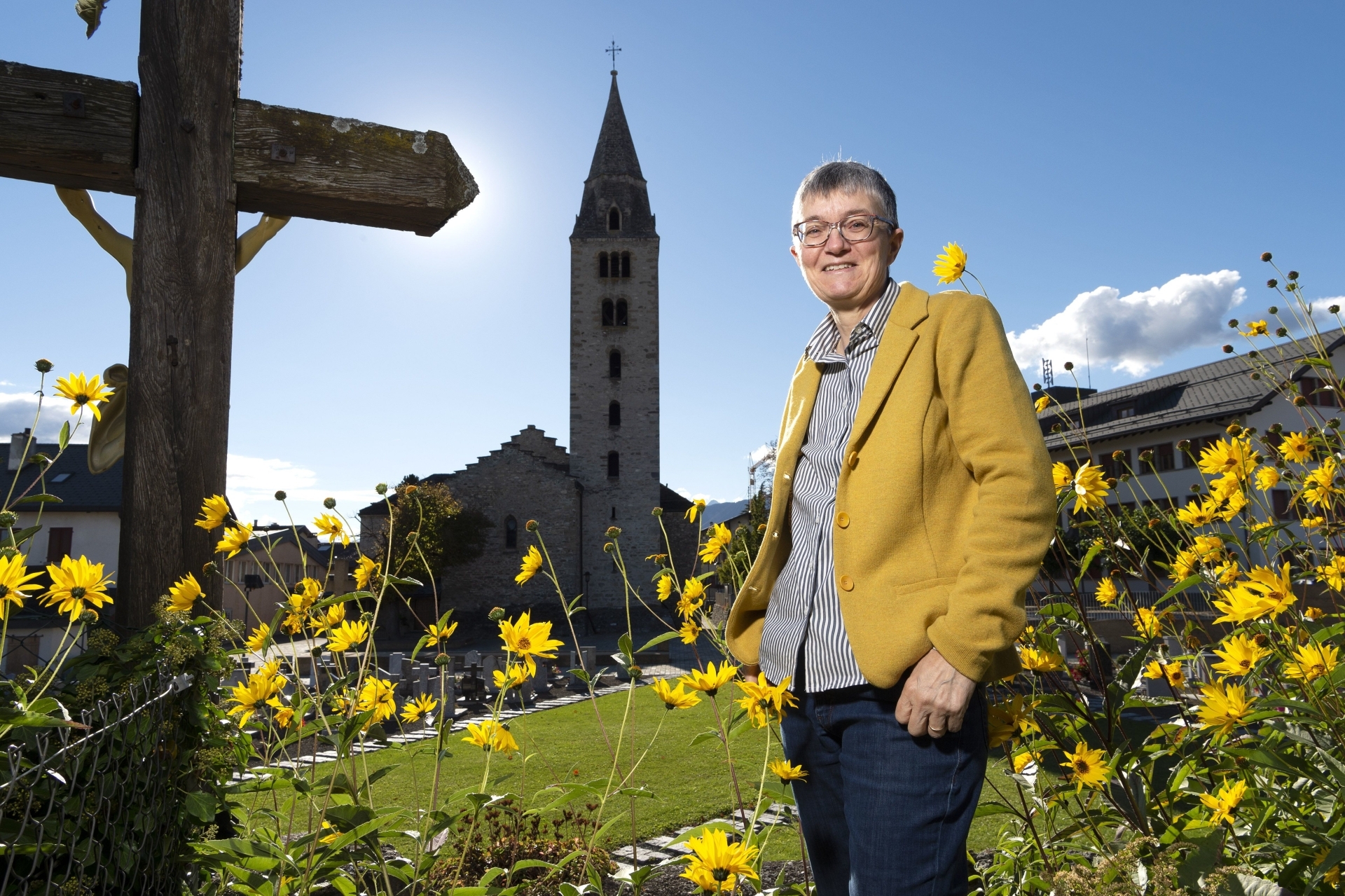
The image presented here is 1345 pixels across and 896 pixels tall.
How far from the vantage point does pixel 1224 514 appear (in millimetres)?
2318

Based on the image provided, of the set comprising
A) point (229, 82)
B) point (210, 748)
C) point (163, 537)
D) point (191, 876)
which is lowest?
point (191, 876)

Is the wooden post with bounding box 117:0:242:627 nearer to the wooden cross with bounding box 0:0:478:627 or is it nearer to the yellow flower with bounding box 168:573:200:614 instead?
the wooden cross with bounding box 0:0:478:627

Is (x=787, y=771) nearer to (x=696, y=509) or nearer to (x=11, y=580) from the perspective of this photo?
(x=696, y=509)

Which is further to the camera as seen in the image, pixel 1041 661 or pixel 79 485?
pixel 79 485

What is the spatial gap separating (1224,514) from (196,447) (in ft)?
9.01

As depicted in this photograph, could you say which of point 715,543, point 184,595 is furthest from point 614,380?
point 184,595

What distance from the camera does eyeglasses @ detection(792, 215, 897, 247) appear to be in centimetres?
165

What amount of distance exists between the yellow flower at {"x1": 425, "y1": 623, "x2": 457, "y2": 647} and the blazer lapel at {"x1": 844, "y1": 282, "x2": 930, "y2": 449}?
100 centimetres

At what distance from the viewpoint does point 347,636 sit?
73.6 inches

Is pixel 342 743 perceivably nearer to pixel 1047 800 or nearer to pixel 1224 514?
pixel 1047 800

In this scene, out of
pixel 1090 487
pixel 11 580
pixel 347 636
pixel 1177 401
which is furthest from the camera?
pixel 1177 401

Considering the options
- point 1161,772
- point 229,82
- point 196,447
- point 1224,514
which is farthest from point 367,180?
point 1161,772

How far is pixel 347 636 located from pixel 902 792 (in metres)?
1.23

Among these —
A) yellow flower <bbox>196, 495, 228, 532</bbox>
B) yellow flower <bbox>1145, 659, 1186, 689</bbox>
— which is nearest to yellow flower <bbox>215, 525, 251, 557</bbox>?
yellow flower <bbox>196, 495, 228, 532</bbox>
